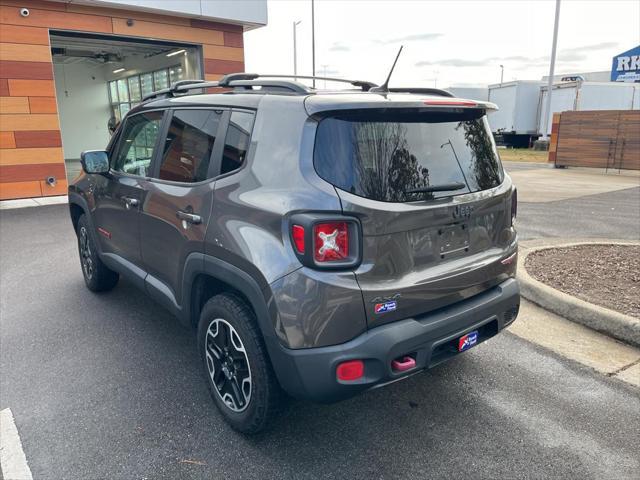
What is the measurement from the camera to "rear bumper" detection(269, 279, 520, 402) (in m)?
2.26

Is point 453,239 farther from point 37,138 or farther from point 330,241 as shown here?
point 37,138

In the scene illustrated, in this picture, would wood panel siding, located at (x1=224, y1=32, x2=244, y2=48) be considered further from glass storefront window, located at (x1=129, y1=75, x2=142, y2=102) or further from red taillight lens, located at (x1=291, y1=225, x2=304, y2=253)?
red taillight lens, located at (x1=291, y1=225, x2=304, y2=253)

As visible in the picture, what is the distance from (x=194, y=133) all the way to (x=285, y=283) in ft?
4.46

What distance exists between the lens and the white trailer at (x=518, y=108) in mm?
26734

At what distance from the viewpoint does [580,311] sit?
4.13 m

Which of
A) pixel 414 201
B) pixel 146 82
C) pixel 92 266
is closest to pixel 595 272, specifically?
pixel 414 201

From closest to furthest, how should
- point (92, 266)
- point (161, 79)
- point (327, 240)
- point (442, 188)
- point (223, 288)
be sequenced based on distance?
point (327, 240)
point (442, 188)
point (223, 288)
point (92, 266)
point (161, 79)

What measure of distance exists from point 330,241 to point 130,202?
2.01m

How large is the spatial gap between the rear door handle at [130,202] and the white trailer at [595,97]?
82.7 ft

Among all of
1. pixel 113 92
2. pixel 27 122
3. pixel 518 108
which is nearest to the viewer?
pixel 27 122

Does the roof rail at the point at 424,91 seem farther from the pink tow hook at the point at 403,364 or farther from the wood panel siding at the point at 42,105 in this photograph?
the wood panel siding at the point at 42,105

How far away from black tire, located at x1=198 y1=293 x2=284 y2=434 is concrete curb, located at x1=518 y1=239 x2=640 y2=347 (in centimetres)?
280

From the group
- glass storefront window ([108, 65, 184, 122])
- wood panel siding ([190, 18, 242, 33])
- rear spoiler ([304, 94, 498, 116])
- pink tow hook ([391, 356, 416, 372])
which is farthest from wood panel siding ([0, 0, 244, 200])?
pink tow hook ([391, 356, 416, 372])

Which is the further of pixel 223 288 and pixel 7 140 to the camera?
pixel 7 140
